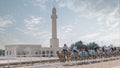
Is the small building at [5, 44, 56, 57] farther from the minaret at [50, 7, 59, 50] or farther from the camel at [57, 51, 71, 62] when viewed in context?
the camel at [57, 51, 71, 62]

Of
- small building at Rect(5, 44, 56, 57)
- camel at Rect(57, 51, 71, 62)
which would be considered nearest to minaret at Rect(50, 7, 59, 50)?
small building at Rect(5, 44, 56, 57)

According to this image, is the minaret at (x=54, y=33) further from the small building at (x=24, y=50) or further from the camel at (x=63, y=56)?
the camel at (x=63, y=56)

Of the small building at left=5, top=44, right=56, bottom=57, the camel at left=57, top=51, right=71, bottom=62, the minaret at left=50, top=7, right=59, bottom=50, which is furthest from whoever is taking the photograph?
the minaret at left=50, top=7, right=59, bottom=50

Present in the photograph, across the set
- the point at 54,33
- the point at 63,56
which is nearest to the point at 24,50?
the point at 54,33

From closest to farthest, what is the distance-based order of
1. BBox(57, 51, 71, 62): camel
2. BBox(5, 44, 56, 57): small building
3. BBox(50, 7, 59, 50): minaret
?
1. BBox(57, 51, 71, 62): camel
2. BBox(5, 44, 56, 57): small building
3. BBox(50, 7, 59, 50): minaret

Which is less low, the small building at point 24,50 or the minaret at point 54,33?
the minaret at point 54,33

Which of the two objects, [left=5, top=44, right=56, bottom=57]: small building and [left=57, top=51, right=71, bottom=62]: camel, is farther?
[left=5, top=44, right=56, bottom=57]: small building

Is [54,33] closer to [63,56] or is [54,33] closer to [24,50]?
[24,50]

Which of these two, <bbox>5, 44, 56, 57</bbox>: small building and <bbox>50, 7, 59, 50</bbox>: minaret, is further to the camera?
<bbox>50, 7, 59, 50</bbox>: minaret

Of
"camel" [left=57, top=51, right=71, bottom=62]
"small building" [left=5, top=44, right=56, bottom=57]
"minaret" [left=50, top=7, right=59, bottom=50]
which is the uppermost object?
"minaret" [left=50, top=7, right=59, bottom=50]

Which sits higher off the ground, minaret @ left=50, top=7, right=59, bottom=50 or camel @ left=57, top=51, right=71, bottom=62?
minaret @ left=50, top=7, right=59, bottom=50

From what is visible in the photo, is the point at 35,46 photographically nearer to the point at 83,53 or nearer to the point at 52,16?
the point at 52,16

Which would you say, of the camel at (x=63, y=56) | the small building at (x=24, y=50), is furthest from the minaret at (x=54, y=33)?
the camel at (x=63, y=56)

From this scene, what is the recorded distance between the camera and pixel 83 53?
24.8 meters
